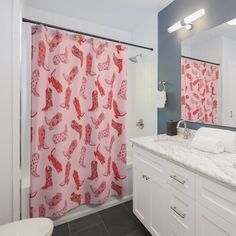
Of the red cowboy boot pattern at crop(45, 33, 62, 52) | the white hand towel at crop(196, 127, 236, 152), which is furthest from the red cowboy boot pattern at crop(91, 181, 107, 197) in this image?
the red cowboy boot pattern at crop(45, 33, 62, 52)

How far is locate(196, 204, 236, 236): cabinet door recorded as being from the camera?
778 millimetres

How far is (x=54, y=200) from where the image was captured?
62.6 inches

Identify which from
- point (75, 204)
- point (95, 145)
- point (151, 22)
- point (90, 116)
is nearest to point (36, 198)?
point (75, 204)

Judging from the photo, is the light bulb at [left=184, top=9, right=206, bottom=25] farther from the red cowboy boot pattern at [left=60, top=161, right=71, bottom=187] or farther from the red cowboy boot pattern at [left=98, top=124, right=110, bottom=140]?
the red cowboy boot pattern at [left=60, top=161, right=71, bottom=187]

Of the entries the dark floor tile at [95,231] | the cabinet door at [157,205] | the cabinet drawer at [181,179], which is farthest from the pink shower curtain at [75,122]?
the cabinet drawer at [181,179]

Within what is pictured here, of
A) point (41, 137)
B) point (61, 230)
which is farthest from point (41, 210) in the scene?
point (41, 137)

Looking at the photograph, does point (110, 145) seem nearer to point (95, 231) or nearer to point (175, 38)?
point (95, 231)

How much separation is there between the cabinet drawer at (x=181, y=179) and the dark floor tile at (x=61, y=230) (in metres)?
1.15

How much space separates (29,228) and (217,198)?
1.09 m

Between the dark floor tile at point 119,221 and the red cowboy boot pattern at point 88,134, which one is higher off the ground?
the red cowboy boot pattern at point 88,134

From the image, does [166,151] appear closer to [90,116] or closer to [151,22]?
[90,116]

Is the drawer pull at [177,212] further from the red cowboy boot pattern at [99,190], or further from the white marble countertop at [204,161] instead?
the red cowboy boot pattern at [99,190]

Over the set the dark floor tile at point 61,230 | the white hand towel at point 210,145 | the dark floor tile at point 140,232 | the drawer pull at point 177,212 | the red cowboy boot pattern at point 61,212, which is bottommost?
the dark floor tile at point 140,232

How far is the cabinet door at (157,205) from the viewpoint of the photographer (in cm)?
122
